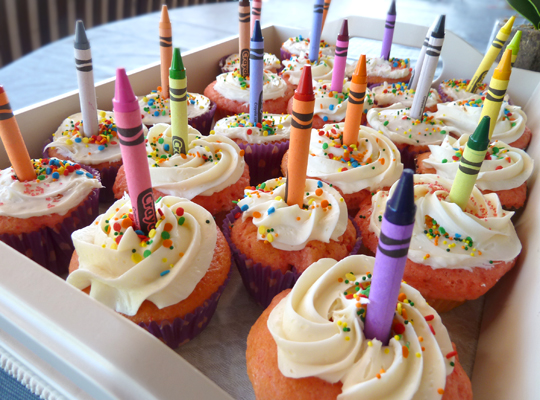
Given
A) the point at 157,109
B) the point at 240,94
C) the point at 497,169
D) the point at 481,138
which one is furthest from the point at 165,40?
the point at 497,169

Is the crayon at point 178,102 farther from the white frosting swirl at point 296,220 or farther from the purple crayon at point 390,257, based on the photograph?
the purple crayon at point 390,257

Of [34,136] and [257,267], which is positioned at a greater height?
[34,136]

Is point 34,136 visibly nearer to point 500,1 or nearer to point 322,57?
point 322,57

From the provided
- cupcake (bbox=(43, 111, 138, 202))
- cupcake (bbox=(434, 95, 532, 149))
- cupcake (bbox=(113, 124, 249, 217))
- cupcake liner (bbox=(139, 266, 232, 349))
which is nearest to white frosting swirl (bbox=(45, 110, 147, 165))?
cupcake (bbox=(43, 111, 138, 202))

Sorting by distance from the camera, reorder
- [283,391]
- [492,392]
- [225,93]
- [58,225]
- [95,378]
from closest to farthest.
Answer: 1. [95,378]
2. [283,391]
3. [492,392]
4. [58,225]
5. [225,93]

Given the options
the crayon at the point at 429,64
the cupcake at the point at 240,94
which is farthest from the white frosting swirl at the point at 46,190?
the crayon at the point at 429,64

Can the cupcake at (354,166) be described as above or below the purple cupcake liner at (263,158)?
above

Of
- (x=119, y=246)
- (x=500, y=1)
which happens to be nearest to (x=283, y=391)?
(x=119, y=246)

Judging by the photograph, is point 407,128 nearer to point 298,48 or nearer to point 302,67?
point 302,67
